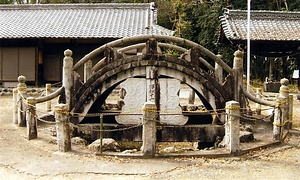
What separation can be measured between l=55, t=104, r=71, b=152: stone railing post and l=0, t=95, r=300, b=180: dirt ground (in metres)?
0.20

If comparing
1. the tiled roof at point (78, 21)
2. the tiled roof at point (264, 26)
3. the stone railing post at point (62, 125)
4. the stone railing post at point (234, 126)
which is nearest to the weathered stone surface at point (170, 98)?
the stone railing post at point (234, 126)

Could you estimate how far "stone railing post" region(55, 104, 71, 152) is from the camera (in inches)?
312

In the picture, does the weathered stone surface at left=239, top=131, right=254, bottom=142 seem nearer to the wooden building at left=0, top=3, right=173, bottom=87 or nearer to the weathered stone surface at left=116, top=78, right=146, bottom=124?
the weathered stone surface at left=116, top=78, right=146, bottom=124

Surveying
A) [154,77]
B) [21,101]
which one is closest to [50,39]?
[21,101]

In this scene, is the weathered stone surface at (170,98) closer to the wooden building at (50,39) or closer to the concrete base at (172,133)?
the concrete base at (172,133)

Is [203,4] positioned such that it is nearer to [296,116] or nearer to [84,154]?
[296,116]

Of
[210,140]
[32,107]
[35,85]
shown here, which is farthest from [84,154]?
[35,85]

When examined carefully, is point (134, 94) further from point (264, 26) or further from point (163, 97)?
point (264, 26)

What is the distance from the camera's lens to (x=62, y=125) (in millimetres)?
7926

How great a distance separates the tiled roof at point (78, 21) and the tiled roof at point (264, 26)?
12.1ft

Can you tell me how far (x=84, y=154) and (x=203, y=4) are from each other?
2742 centimetres

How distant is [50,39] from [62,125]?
15.5 metres

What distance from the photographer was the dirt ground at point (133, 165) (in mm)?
6656

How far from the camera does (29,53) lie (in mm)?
22062
